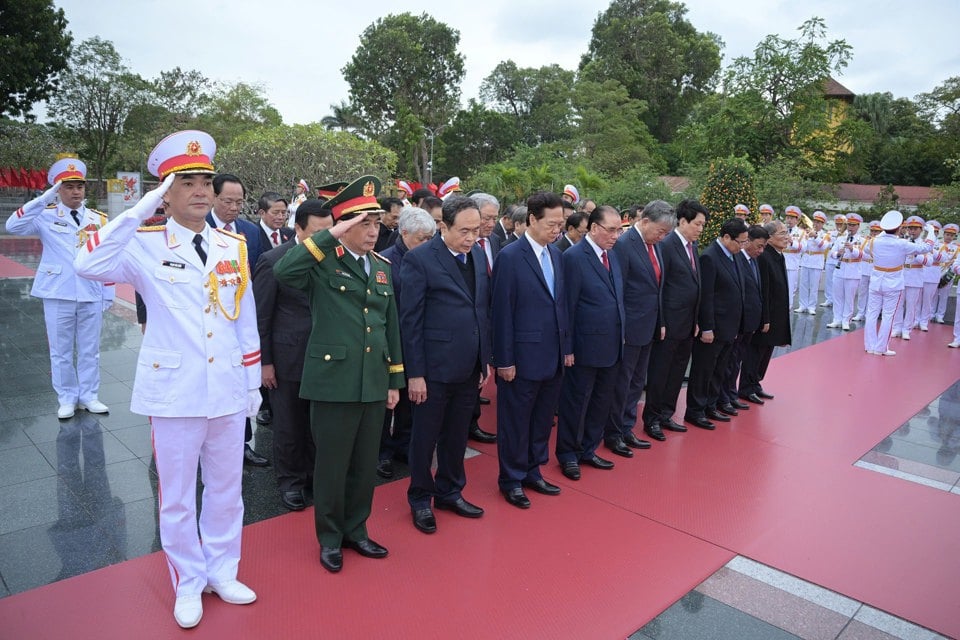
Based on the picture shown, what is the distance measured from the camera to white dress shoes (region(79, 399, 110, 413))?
16.4 feet

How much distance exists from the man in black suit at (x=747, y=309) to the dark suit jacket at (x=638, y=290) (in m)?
1.46

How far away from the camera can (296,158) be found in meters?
18.5

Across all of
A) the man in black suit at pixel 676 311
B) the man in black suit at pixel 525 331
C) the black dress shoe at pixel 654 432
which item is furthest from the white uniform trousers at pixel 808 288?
the man in black suit at pixel 525 331

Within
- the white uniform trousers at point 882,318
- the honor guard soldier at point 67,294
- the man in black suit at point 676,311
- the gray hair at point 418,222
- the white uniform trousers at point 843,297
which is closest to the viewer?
the gray hair at point 418,222

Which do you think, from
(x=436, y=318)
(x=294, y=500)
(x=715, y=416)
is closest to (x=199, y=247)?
(x=436, y=318)

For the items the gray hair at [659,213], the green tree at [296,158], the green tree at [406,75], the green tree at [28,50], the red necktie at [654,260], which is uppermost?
the green tree at [406,75]

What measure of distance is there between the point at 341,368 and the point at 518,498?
4.96ft

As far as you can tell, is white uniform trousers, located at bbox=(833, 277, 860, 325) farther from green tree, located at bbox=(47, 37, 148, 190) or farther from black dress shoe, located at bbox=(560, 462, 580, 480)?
green tree, located at bbox=(47, 37, 148, 190)

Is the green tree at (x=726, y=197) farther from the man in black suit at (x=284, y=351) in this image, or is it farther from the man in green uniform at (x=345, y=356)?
the man in green uniform at (x=345, y=356)

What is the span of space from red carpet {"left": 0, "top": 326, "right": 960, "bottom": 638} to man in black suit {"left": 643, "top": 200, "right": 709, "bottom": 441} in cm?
43

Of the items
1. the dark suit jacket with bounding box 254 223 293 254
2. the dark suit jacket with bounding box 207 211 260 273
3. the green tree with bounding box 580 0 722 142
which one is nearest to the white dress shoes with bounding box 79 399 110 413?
the dark suit jacket with bounding box 207 211 260 273

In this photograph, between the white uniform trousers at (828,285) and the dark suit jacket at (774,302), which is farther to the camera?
the white uniform trousers at (828,285)

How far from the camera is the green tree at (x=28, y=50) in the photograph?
17922 millimetres

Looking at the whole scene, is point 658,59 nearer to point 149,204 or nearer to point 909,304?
point 909,304
